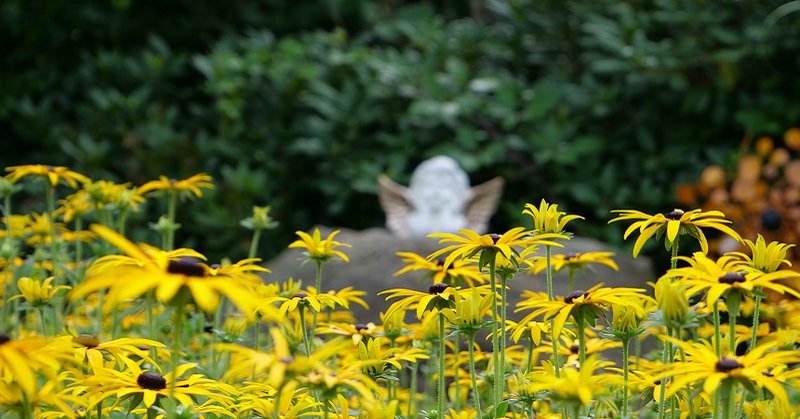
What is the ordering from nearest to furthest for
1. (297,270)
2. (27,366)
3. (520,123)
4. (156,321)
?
(27,366) < (156,321) < (297,270) < (520,123)

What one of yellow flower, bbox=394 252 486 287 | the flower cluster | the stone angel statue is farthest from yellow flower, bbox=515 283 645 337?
the stone angel statue

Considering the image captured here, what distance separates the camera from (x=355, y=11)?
17.8 feet

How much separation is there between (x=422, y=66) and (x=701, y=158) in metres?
1.30

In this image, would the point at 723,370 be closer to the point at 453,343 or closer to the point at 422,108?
the point at 453,343

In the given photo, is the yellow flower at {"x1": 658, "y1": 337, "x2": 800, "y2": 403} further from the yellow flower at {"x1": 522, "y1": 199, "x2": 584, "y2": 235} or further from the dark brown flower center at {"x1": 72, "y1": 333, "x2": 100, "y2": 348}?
the dark brown flower center at {"x1": 72, "y1": 333, "x2": 100, "y2": 348}

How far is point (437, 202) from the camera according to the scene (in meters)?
3.53

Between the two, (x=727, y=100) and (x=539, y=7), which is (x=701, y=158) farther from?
(x=539, y=7)

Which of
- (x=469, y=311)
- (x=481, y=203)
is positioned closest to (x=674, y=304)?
(x=469, y=311)

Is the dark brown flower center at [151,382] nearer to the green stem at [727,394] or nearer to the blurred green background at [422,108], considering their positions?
the green stem at [727,394]

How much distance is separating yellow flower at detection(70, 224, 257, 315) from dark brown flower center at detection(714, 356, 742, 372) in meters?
0.45

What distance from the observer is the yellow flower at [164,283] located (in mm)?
815

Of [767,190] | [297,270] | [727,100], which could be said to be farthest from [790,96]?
[297,270]

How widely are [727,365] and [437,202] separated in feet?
8.54

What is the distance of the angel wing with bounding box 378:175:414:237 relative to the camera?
368 centimetres
